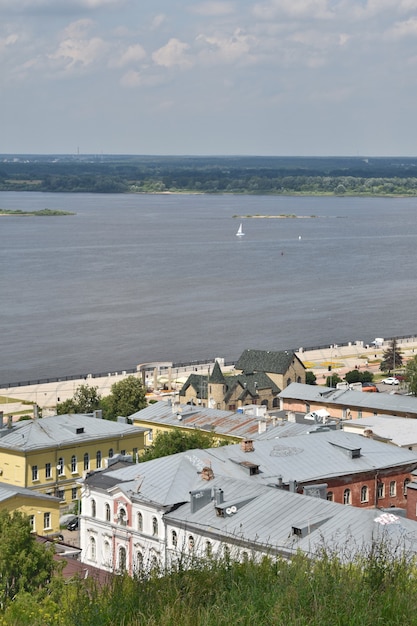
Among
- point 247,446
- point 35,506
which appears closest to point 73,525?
point 35,506

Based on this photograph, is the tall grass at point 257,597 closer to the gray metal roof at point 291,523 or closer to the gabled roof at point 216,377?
the gray metal roof at point 291,523

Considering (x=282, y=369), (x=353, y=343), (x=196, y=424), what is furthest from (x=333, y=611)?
(x=353, y=343)

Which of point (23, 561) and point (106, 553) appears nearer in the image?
point (23, 561)

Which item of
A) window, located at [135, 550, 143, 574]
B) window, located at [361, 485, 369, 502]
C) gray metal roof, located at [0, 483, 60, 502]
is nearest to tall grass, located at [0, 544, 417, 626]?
window, located at [135, 550, 143, 574]

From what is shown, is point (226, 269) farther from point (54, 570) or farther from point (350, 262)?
point (54, 570)

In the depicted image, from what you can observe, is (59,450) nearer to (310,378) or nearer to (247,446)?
Result: (247,446)

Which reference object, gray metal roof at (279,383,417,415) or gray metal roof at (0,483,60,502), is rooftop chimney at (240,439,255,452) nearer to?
gray metal roof at (0,483,60,502)

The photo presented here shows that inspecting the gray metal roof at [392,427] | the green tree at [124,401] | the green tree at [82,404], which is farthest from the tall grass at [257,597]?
the green tree at [82,404]
